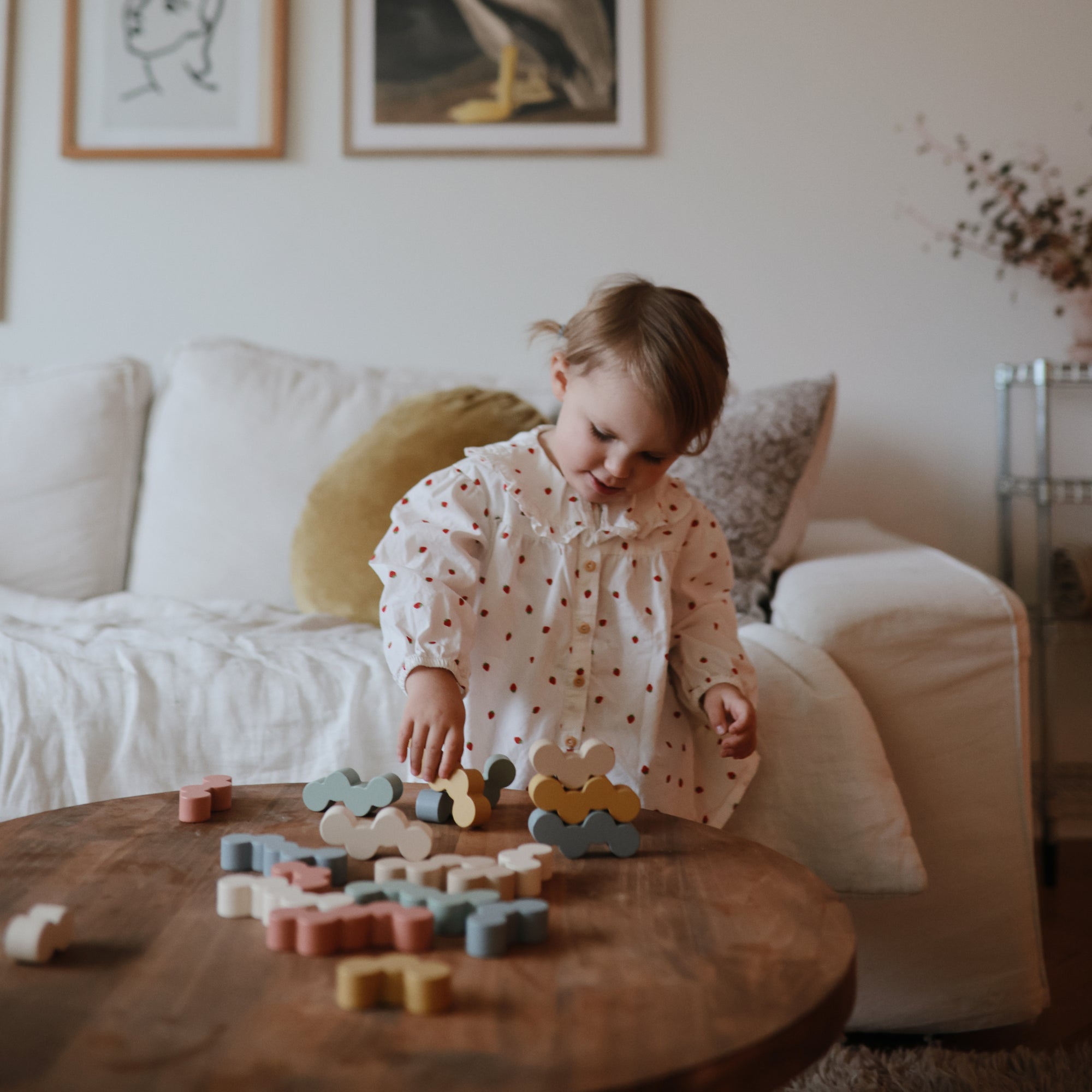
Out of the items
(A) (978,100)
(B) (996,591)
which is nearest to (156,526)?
(B) (996,591)

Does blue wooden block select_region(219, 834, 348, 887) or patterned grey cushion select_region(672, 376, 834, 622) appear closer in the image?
blue wooden block select_region(219, 834, 348, 887)

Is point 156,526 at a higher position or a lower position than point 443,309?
lower

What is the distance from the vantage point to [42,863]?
0.67m

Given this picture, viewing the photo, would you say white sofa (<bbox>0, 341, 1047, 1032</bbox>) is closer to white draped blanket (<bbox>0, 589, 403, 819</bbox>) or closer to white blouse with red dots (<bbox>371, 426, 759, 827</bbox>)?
white draped blanket (<bbox>0, 589, 403, 819</bbox>)

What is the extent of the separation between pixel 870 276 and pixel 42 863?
69.3 inches

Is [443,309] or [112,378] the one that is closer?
[112,378]

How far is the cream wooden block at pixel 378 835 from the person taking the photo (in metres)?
0.69

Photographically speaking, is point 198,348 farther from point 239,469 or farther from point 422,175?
point 422,175

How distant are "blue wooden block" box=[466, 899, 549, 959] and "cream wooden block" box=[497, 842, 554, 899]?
5cm

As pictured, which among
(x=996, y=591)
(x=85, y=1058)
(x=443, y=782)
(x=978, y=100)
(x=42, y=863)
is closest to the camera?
(x=85, y=1058)

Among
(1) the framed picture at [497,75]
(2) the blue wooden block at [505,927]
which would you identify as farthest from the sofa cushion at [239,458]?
(2) the blue wooden block at [505,927]

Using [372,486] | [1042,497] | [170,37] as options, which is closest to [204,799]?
[372,486]

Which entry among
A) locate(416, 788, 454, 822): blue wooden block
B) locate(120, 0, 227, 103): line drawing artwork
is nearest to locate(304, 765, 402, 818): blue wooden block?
locate(416, 788, 454, 822): blue wooden block

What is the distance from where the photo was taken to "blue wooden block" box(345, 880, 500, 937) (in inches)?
22.7
